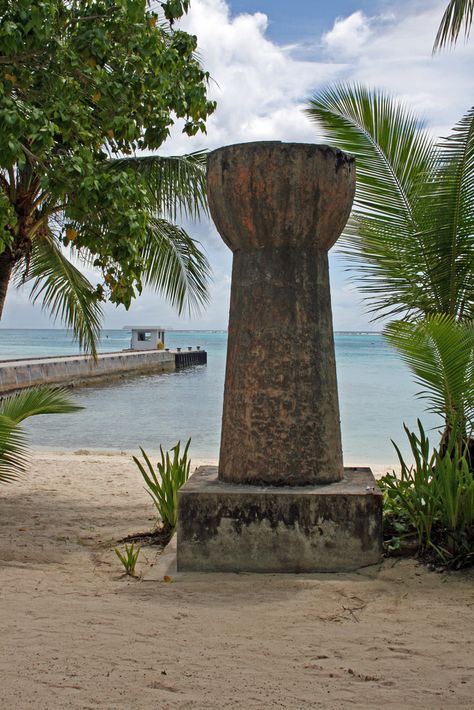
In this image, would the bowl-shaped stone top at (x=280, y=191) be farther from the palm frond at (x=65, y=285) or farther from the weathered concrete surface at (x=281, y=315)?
the palm frond at (x=65, y=285)

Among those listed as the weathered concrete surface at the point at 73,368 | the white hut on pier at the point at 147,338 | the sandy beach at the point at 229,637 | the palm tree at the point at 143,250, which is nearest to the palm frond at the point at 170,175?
the palm tree at the point at 143,250

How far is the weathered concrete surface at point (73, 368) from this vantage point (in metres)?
25.7

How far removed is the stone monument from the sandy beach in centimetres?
20

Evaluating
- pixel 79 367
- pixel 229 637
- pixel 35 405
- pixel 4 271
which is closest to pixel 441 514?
pixel 229 637

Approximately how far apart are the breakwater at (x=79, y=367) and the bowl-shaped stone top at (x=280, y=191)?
17.3 metres

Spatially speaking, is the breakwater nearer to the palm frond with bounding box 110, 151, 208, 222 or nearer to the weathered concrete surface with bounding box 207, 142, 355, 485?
the palm frond with bounding box 110, 151, 208, 222

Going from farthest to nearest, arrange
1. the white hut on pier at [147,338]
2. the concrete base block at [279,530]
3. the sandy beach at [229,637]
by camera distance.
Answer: the white hut on pier at [147,338] < the concrete base block at [279,530] < the sandy beach at [229,637]

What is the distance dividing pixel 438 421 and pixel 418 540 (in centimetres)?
1693

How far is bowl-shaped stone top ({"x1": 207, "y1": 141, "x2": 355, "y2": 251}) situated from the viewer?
4137mm

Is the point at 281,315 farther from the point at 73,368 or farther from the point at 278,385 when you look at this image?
the point at 73,368

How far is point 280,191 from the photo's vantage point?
4.15m

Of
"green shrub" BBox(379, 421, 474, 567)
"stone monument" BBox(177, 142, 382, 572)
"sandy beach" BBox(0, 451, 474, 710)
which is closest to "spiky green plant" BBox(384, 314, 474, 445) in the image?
"green shrub" BBox(379, 421, 474, 567)

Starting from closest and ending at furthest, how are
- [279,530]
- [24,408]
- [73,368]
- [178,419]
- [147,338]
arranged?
[279,530] < [24,408] < [178,419] < [73,368] < [147,338]

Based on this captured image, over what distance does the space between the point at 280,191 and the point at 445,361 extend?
146 cm
